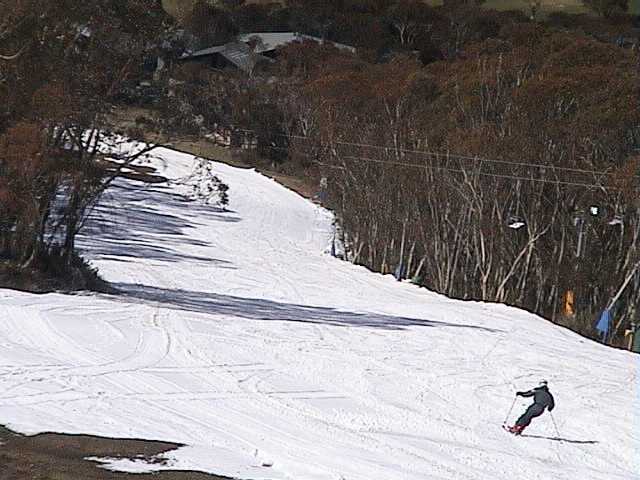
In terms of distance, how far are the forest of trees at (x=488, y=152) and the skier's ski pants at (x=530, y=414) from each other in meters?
15.6

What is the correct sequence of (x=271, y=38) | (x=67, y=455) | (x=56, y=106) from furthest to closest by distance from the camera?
(x=271, y=38) < (x=56, y=106) < (x=67, y=455)

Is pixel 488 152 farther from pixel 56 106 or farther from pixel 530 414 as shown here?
pixel 530 414

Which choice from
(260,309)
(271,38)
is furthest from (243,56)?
(260,309)

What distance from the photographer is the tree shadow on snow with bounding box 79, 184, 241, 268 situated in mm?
43081

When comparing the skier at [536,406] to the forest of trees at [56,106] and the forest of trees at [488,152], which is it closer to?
the forest of trees at [56,106]

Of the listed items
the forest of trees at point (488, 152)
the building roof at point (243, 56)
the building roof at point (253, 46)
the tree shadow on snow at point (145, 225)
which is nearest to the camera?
the forest of trees at point (488, 152)

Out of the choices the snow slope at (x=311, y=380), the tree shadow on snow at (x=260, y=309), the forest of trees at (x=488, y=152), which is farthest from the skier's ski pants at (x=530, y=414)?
the forest of trees at (x=488, y=152)

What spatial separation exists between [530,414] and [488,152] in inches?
987

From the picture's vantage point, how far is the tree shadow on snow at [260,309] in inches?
1061

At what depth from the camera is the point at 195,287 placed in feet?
111

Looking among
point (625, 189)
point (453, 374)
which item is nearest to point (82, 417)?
point (453, 374)

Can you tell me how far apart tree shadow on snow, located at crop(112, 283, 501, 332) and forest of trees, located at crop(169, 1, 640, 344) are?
6.23m

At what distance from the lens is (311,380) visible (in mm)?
17703

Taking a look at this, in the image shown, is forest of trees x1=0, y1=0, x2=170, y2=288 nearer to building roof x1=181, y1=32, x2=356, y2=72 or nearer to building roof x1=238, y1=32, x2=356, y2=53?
building roof x1=181, y1=32, x2=356, y2=72
